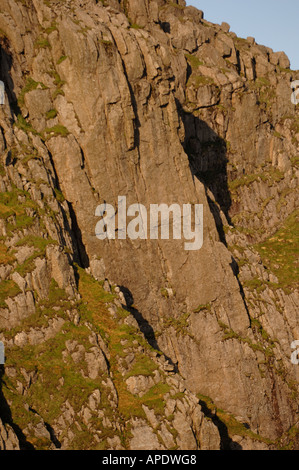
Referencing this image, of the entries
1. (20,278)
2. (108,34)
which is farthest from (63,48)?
(20,278)

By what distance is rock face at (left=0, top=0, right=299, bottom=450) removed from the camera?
1975 inches

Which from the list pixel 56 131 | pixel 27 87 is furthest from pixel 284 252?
pixel 27 87

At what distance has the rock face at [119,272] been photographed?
165 feet

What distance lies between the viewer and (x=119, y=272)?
63594 mm

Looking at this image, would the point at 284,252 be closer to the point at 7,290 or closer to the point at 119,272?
the point at 119,272

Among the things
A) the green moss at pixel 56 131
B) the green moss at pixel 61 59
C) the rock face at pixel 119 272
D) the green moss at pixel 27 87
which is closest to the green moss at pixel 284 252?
the rock face at pixel 119 272

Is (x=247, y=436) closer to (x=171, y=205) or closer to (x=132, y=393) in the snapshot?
(x=132, y=393)

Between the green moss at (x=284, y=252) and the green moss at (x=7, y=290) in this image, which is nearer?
the green moss at (x=7, y=290)

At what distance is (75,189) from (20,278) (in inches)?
488

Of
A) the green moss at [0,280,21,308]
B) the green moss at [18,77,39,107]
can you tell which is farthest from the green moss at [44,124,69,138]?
the green moss at [0,280,21,308]

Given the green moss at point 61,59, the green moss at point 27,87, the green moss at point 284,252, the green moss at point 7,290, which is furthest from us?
the green moss at point 284,252

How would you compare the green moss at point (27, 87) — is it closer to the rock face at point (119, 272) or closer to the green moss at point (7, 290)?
the rock face at point (119, 272)

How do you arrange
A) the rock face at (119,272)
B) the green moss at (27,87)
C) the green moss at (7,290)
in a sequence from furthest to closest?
the green moss at (27,87)
the green moss at (7,290)
the rock face at (119,272)

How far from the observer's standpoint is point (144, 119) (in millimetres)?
66625
